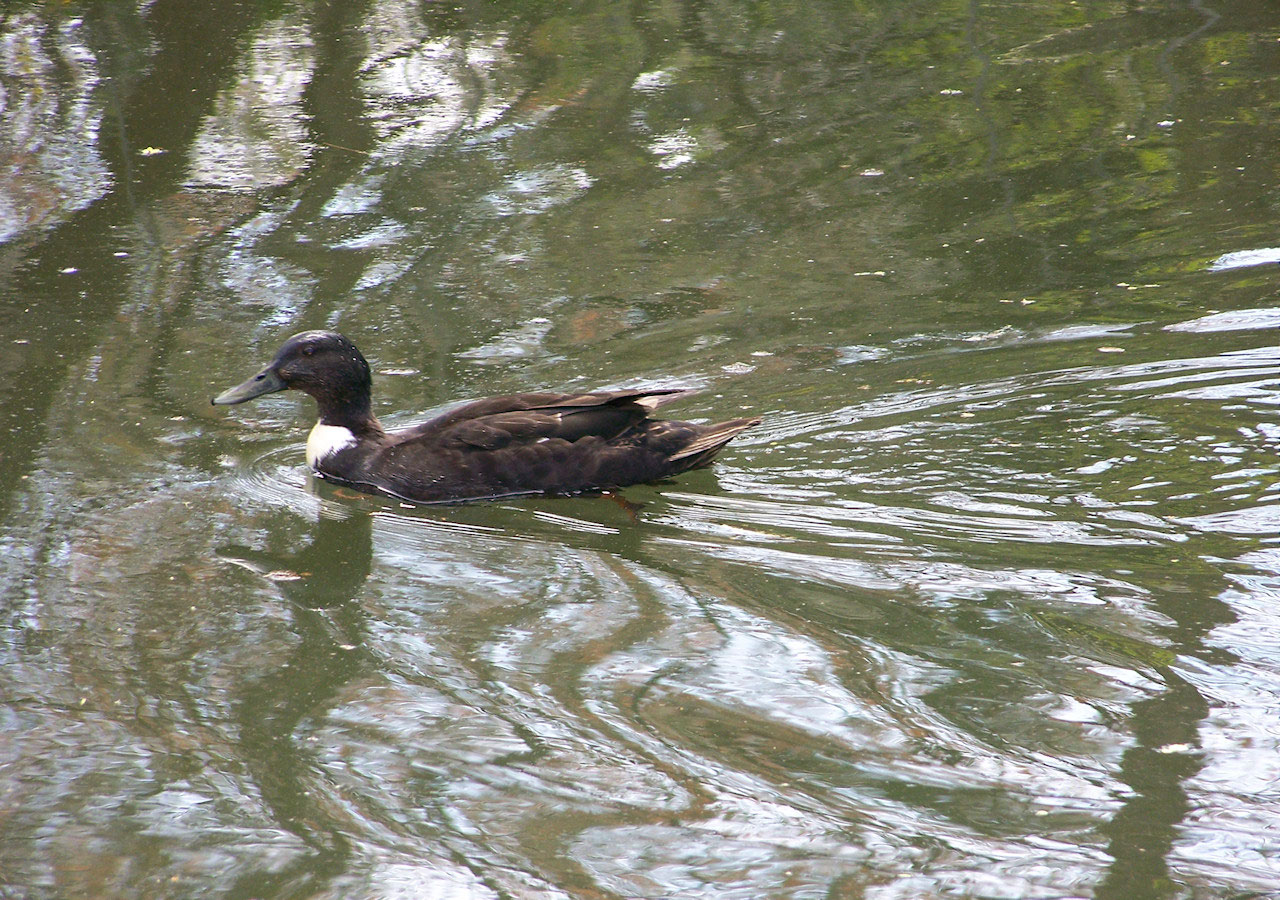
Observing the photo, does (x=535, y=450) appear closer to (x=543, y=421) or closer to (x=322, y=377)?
(x=543, y=421)

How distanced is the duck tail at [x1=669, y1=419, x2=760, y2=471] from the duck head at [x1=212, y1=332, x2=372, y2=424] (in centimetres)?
160

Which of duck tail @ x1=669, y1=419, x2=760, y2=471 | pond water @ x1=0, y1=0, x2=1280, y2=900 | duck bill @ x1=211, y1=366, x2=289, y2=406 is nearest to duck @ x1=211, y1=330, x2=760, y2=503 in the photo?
duck tail @ x1=669, y1=419, x2=760, y2=471

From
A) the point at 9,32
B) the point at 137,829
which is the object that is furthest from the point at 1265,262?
the point at 9,32

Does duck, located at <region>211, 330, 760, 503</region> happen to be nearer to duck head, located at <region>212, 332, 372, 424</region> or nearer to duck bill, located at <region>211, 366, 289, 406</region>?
duck head, located at <region>212, 332, 372, 424</region>

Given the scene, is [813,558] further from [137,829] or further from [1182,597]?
[137,829]

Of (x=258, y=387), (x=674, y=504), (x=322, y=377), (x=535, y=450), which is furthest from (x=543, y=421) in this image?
(x=258, y=387)

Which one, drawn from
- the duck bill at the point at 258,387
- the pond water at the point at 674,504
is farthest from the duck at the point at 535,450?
the duck bill at the point at 258,387

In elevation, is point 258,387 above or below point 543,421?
above

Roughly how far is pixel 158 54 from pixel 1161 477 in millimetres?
10527

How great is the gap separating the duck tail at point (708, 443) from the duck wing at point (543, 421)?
0.24m

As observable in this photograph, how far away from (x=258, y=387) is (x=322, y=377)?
34cm

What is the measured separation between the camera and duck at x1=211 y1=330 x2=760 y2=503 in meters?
6.15

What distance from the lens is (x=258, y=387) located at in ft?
22.0

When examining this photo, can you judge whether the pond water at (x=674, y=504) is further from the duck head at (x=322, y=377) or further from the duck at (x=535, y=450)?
the duck head at (x=322, y=377)
